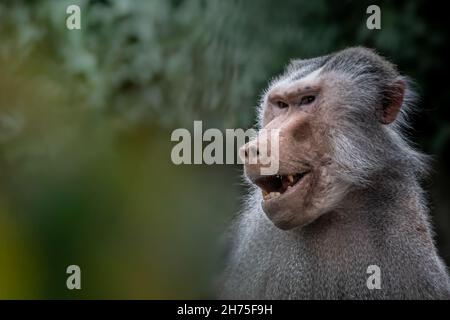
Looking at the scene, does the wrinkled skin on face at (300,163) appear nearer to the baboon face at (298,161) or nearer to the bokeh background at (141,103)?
the baboon face at (298,161)

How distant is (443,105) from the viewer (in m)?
5.47

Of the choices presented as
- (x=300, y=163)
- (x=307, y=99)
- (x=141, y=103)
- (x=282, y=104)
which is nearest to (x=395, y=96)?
(x=307, y=99)

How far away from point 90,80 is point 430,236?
2.96 metres

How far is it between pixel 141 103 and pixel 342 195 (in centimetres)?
249

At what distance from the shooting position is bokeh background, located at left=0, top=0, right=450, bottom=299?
13.0 ft

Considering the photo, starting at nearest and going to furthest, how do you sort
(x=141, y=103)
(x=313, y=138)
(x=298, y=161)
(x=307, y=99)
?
(x=298, y=161)
(x=313, y=138)
(x=307, y=99)
(x=141, y=103)

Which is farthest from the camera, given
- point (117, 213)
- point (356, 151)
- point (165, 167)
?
point (165, 167)

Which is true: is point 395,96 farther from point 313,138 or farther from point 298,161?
point 298,161

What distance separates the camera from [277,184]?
3348 millimetres

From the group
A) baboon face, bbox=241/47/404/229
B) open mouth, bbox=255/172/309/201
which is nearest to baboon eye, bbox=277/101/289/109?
baboon face, bbox=241/47/404/229

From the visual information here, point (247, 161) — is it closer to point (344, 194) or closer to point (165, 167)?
point (344, 194)

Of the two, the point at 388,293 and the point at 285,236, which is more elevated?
the point at 285,236

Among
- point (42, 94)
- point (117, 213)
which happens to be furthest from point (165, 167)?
point (42, 94)

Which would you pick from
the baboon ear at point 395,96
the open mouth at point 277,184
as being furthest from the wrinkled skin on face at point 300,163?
the baboon ear at point 395,96
